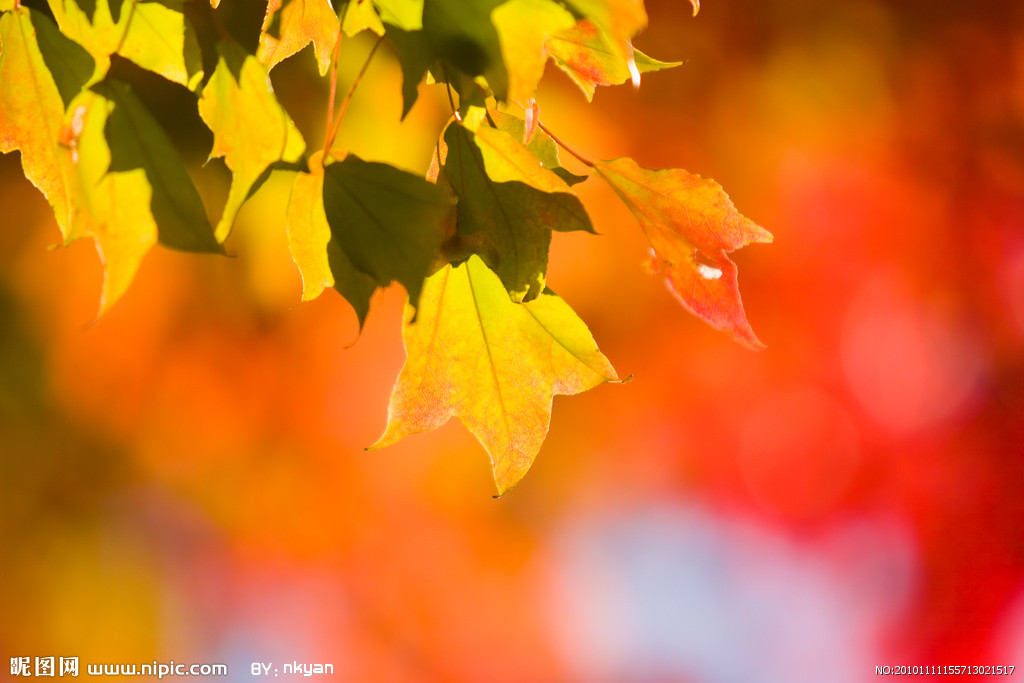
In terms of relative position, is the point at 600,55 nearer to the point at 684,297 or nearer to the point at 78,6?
the point at 684,297

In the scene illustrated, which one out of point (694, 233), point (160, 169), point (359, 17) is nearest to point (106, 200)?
point (160, 169)

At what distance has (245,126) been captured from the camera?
281mm

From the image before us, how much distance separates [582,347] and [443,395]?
2.8 inches

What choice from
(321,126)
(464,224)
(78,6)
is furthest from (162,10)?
(321,126)

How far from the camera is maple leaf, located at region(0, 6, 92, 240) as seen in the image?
0.33 meters

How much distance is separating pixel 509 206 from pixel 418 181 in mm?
44

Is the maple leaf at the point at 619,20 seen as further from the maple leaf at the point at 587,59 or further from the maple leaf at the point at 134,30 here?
the maple leaf at the point at 134,30

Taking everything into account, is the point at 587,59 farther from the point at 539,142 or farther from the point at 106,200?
the point at 106,200

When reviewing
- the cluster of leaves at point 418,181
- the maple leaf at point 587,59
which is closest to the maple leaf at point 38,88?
the cluster of leaves at point 418,181

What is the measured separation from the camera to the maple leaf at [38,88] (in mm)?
327

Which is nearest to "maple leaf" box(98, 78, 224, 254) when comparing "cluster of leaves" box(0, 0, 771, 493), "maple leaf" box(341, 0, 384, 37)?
"cluster of leaves" box(0, 0, 771, 493)

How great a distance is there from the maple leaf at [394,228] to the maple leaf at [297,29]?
0.10 meters

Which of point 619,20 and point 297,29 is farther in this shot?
point 297,29

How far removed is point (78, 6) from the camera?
13.1 inches
